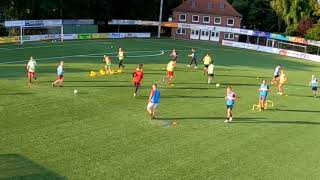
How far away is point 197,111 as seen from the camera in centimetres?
2653

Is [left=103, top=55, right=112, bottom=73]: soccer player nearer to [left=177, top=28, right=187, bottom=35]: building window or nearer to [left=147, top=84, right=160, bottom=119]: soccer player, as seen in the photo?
[left=147, top=84, right=160, bottom=119]: soccer player

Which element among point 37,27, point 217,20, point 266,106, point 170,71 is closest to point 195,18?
point 217,20

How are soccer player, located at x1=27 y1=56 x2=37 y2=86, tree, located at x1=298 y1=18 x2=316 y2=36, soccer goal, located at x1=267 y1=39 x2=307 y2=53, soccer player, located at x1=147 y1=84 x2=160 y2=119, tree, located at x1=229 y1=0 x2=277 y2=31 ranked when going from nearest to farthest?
soccer player, located at x1=147 y1=84 x2=160 y2=119 < soccer player, located at x1=27 y1=56 x2=37 y2=86 < soccer goal, located at x1=267 y1=39 x2=307 y2=53 < tree, located at x1=298 y1=18 x2=316 y2=36 < tree, located at x1=229 y1=0 x2=277 y2=31

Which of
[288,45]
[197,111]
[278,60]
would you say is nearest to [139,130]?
[197,111]

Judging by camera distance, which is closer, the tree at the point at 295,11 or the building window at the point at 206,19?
the tree at the point at 295,11

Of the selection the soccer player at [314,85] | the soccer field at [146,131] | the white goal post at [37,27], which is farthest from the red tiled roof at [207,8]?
the soccer player at [314,85]

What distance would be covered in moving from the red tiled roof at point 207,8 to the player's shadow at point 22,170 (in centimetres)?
6672

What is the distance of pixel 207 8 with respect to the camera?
8144 cm

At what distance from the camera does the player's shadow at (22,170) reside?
1568cm

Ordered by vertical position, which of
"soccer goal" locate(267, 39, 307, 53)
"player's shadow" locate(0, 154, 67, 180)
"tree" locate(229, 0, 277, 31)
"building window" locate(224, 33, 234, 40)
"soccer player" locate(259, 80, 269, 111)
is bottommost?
"player's shadow" locate(0, 154, 67, 180)

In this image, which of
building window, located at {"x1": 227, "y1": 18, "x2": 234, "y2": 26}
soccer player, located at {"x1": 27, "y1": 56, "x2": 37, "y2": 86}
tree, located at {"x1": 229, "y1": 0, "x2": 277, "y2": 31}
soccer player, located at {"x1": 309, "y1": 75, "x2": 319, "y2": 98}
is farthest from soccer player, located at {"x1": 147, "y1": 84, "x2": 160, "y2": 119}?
tree, located at {"x1": 229, "y1": 0, "x2": 277, "y2": 31}

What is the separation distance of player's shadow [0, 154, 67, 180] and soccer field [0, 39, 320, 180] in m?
0.03

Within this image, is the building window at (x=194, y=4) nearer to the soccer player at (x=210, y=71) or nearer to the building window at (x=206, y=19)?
the building window at (x=206, y=19)

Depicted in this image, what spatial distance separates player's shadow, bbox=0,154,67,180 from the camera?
1568 centimetres
